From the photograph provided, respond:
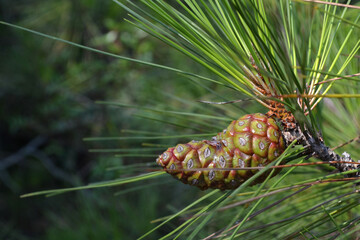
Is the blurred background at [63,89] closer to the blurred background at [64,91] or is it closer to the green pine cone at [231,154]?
the blurred background at [64,91]

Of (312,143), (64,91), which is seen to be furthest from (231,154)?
(64,91)

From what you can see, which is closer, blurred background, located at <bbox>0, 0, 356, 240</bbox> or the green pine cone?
the green pine cone

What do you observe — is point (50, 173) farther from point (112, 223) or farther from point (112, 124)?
point (112, 223)

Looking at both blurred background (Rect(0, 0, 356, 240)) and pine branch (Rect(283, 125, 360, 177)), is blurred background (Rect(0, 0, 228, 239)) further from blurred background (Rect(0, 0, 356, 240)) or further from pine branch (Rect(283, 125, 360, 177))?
pine branch (Rect(283, 125, 360, 177))

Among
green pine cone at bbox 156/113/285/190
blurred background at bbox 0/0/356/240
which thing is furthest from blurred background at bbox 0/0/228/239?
green pine cone at bbox 156/113/285/190

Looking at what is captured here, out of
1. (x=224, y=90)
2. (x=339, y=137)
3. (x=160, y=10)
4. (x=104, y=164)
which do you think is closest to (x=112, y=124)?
(x=104, y=164)

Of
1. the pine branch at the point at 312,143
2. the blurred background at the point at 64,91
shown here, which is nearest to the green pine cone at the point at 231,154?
the pine branch at the point at 312,143

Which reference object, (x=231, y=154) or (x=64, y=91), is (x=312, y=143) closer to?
(x=231, y=154)

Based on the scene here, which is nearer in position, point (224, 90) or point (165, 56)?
point (224, 90)
